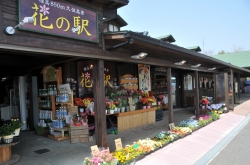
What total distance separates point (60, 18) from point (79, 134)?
378 centimetres

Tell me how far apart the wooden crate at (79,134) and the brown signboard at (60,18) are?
3.06 m

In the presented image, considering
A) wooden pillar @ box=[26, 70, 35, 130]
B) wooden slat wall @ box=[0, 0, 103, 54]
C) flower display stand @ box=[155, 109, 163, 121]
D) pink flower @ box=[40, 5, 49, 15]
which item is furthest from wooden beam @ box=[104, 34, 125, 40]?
flower display stand @ box=[155, 109, 163, 121]

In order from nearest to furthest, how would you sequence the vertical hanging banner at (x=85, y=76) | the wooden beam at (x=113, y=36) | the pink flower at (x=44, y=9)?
the pink flower at (x=44, y=9) < the wooden beam at (x=113, y=36) < the vertical hanging banner at (x=85, y=76)

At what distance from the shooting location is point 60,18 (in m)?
4.03

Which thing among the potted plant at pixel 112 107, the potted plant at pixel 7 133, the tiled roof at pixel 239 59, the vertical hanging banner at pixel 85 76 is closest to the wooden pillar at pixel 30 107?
the vertical hanging banner at pixel 85 76

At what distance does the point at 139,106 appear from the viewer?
30.1ft

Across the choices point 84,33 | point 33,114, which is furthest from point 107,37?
point 33,114

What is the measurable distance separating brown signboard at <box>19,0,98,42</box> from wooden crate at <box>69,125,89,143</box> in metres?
3.06

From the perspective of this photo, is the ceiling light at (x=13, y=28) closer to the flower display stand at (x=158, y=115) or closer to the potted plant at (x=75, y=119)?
the potted plant at (x=75, y=119)

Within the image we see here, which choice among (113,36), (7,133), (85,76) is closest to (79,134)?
(7,133)

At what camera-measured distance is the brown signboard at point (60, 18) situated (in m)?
3.53

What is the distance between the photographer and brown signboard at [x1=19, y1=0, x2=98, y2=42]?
3.53m

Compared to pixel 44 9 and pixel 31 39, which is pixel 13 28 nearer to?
pixel 31 39

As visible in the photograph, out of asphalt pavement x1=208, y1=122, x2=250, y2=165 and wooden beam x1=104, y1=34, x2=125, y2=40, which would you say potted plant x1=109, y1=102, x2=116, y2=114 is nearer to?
wooden beam x1=104, y1=34, x2=125, y2=40
